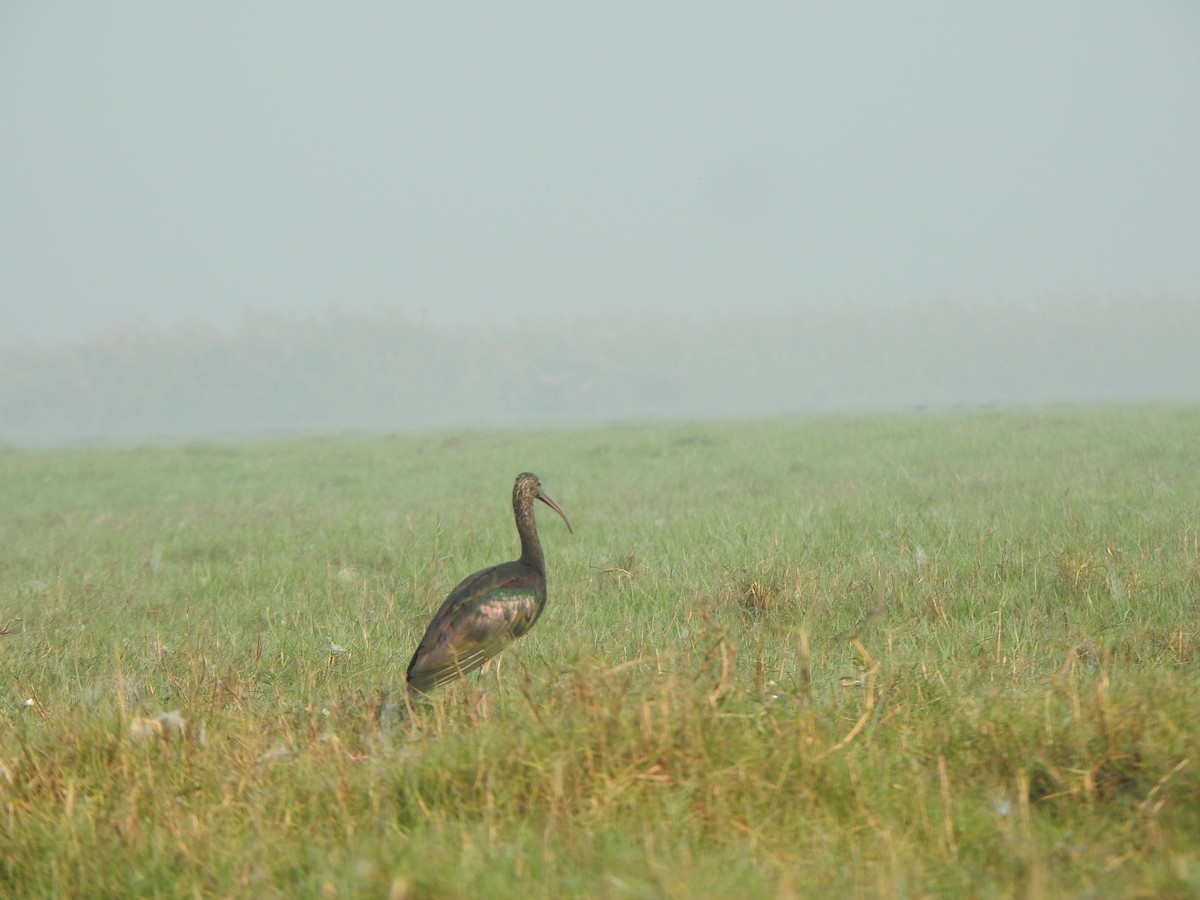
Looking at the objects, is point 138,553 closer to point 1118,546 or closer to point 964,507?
point 964,507

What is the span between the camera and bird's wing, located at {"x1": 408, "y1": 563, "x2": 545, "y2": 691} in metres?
4.68

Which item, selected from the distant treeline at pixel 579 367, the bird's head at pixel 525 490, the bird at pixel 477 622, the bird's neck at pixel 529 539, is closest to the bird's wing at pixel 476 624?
the bird at pixel 477 622

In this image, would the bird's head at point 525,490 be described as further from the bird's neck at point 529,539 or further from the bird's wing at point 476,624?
the bird's wing at point 476,624

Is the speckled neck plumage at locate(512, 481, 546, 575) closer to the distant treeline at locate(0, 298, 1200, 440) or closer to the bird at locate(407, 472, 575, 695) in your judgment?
the bird at locate(407, 472, 575, 695)

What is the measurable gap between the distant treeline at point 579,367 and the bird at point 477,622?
66.4 metres

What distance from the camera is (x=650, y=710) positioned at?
138 inches

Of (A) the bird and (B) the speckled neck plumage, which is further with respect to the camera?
(B) the speckled neck plumage

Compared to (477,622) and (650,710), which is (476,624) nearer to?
(477,622)

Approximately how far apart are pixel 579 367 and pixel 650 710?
268 feet

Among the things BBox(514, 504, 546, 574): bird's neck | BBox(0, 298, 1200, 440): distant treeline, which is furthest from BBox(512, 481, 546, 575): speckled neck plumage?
BBox(0, 298, 1200, 440): distant treeline

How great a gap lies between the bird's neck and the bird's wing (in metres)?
0.15

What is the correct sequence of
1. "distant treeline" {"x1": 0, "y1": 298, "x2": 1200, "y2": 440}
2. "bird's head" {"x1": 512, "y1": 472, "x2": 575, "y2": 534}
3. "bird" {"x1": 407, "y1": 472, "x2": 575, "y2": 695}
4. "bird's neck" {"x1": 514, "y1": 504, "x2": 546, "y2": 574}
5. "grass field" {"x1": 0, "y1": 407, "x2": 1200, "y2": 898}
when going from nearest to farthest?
"grass field" {"x1": 0, "y1": 407, "x2": 1200, "y2": 898} < "bird" {"x1": 407, "y1": 472, "x2": 575, "y2": 695} < "bird's neck" {"x1": 514, "y1": 504, "x2": 546, "y2": 574} < "bird's head" {"x1": 512, "y1": 472, "x2": 575, "y2": 534} < "distant treeline" {"x1": 0, "y1": 298, "x2": 1200, "y2": 440}

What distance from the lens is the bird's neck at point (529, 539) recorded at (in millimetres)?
5305

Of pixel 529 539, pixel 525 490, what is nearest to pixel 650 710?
pixel 529 539
